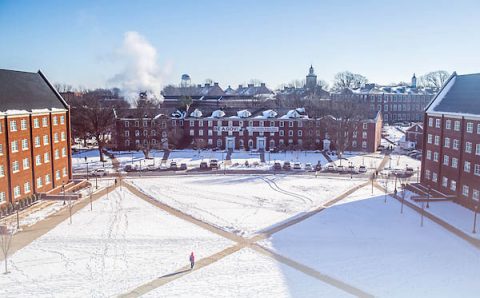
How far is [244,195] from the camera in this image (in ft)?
140

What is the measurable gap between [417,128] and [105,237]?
60.7 m

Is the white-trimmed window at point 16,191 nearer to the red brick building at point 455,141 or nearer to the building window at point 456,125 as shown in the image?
the red brick building at point 455,141

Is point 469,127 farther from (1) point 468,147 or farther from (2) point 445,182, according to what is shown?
(2) point 445,182

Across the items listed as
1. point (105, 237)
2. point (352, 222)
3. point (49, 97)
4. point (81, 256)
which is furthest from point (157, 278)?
point (49, 97)

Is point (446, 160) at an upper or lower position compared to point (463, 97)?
lower

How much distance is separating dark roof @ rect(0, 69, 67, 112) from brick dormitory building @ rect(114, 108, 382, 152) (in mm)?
26039

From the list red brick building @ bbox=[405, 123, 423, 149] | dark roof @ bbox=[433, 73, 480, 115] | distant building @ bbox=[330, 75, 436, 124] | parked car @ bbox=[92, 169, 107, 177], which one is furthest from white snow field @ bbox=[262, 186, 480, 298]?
distant building @ bbox=[330, 75, 436, 124]

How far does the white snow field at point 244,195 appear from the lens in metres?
35.0

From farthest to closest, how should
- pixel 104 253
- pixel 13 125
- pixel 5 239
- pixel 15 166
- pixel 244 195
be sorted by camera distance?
pixel 244 195 → pixel 15 166 → pixel 13 125 → pixel 5 239 → pixel 104 253

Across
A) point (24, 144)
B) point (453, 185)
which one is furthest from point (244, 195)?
point (24, 144)

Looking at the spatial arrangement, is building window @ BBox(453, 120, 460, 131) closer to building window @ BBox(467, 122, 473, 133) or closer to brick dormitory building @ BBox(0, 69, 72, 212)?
building window @ BBox(467, 122, 473, 133)

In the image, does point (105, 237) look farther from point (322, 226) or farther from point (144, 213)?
point (322, 226)

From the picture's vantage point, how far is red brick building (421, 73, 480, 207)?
37469mm

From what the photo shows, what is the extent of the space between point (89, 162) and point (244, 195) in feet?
96.5
